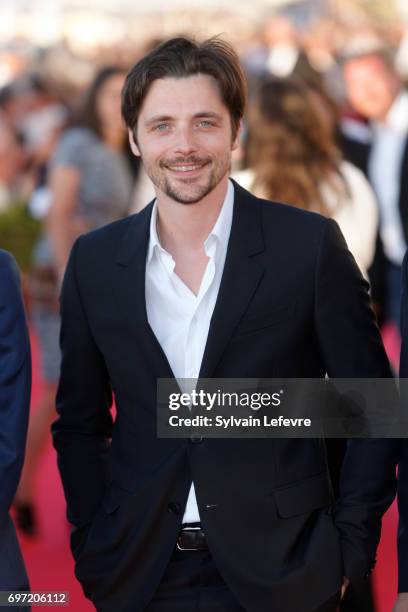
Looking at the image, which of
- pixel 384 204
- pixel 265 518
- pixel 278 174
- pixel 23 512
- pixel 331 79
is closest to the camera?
pixel 265 518

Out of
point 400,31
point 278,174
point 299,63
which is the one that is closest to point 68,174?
point 299,63

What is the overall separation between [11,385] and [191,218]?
0.60 metres

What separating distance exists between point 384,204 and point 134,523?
4286 millimetres

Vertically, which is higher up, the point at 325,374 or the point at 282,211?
the point at 282,211

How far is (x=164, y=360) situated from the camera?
271cm

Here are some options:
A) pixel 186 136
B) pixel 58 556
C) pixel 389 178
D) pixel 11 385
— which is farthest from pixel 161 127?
pixel 389 178

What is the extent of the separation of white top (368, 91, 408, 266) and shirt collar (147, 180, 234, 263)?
3.74 meters

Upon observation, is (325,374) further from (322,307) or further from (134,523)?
(134,523)

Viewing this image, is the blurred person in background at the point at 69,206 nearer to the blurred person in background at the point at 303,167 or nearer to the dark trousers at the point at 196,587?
the blurred person in background at the point at 303,167

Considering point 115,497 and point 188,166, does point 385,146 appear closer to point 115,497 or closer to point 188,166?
point 188,166

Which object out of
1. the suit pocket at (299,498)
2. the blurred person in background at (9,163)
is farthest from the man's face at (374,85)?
the blurred person in background at (9,163)

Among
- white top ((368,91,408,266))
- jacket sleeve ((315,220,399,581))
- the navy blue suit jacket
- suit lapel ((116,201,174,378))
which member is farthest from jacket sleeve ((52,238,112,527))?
white top ((368,91,408,266))

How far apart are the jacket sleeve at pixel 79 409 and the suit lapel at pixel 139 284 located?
0.45 ft

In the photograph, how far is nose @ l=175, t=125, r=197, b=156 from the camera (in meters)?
2.71
